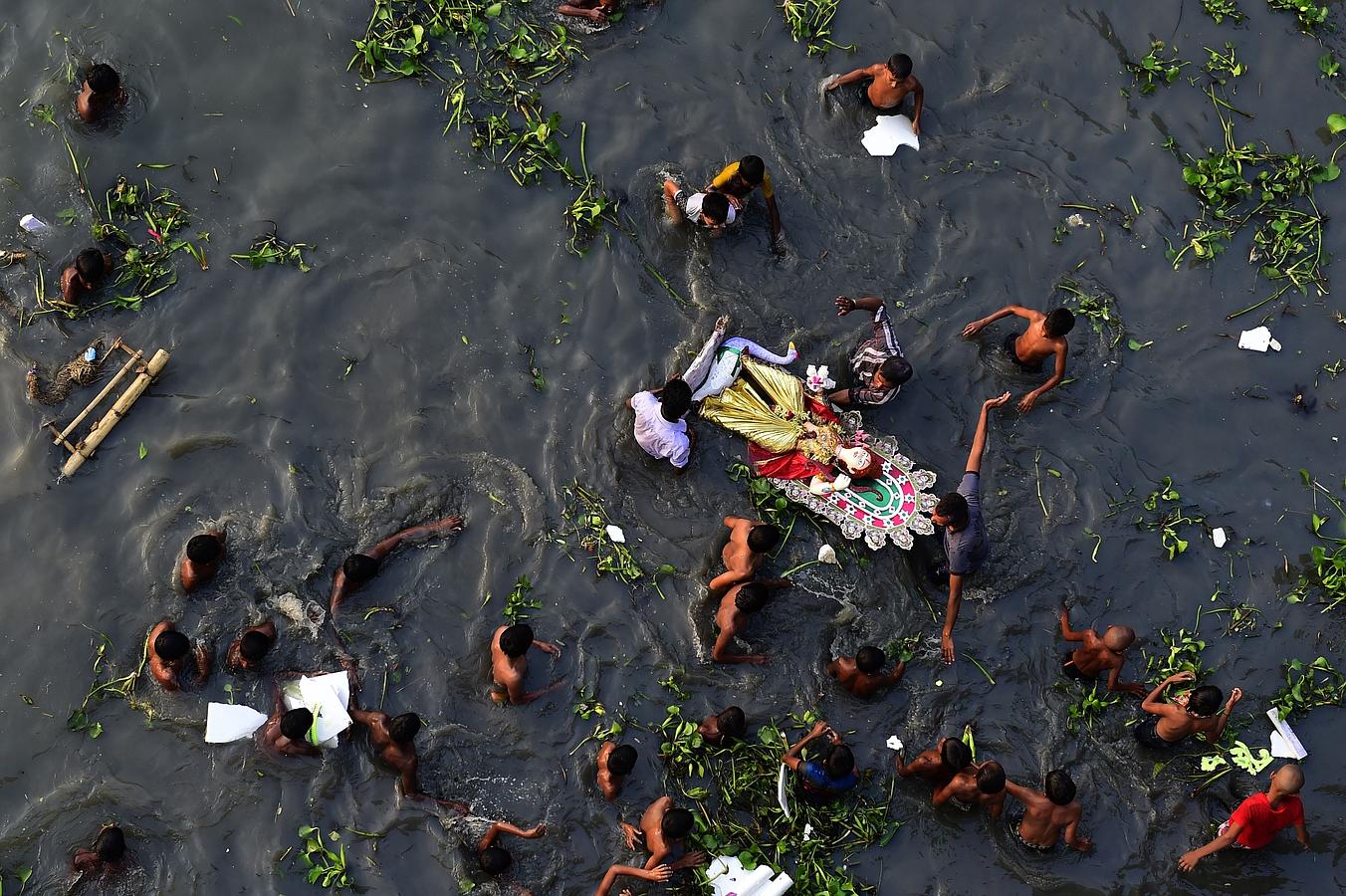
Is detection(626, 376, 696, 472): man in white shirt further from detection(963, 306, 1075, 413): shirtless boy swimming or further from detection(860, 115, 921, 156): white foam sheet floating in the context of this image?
detection(860, 115, 921, 156): white foam sheet floating

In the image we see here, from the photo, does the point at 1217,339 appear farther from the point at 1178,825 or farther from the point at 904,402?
the point at 1178,825

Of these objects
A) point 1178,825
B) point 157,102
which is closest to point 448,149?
point 157,102

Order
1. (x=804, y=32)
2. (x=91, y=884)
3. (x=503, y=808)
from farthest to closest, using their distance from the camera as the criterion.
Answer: (x=804, y=32) → (x=503, y=808) → (x=91, y=884)

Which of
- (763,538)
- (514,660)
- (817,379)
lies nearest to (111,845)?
(514,660)

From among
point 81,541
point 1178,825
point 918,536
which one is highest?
point 81,541

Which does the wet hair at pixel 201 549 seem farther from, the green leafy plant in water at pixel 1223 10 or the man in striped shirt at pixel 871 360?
the green leafy plant in water at pixel 1223 10

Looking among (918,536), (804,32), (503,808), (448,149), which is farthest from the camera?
(804,32)
